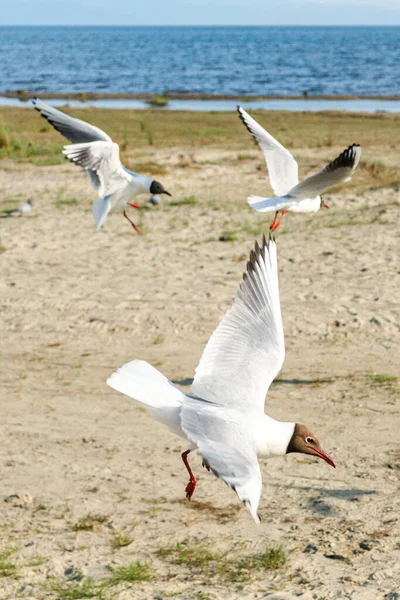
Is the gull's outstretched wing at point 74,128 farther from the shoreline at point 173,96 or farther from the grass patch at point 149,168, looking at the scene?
the shoreline at point 173,96

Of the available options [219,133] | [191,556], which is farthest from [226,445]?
[219,133]

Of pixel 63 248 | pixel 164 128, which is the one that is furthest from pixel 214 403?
pixel 164 128

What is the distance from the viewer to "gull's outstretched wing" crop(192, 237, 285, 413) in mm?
4332

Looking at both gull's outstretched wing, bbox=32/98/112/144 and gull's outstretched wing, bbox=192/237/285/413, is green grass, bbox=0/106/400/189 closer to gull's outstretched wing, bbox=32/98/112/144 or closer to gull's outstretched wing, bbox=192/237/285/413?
gull's outstretched wing, bbox=32/98/112/144

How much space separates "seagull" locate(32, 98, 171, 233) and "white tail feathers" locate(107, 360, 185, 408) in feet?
15.3

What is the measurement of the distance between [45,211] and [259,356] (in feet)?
25.7

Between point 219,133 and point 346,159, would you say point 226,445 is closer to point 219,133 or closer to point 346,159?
point 346,159

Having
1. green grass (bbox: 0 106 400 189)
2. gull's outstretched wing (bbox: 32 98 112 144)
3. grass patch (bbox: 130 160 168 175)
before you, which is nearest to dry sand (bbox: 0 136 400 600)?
gull's outstretched wing (bbox: 32 98 112 144)

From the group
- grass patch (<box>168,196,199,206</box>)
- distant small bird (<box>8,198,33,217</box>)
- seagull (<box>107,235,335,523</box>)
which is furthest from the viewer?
grass patch (<box>168,196,199,206</box>)

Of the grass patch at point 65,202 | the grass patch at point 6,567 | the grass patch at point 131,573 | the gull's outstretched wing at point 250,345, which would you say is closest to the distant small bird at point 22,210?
the grass patch at point 65,202

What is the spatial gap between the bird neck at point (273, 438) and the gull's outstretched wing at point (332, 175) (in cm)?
378

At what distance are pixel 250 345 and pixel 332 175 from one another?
12.8ft

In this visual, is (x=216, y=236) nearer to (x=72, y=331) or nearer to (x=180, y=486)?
(x=72, y=331)

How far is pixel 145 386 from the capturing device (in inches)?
159
